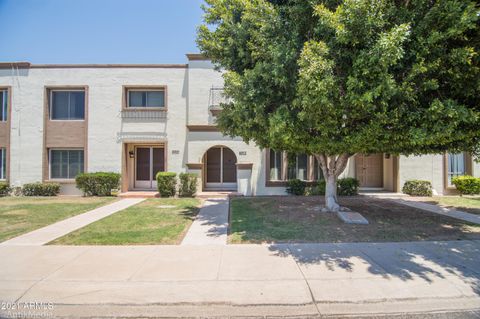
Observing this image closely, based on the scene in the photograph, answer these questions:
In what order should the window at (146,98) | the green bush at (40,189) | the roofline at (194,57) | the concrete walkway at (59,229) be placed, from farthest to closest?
the window at (146,98)
the roofline at (194,57)
the green bush at (40,189)
the concrete walkway at (59,229)

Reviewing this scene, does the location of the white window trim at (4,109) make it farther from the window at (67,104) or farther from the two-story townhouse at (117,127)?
the window at (67,104)

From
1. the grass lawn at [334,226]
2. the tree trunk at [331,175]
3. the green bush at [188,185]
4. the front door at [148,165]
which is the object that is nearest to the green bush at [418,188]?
the grass lawn at [334,226]

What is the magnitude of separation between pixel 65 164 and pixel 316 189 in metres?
14.1

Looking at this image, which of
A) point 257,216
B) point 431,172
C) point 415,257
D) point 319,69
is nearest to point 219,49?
point 319,69

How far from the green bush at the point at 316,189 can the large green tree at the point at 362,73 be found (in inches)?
244

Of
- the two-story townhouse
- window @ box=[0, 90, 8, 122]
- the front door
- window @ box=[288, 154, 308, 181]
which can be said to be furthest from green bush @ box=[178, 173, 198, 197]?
window @ box=[0, 90, 8, 122]

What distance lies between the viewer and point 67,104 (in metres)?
14.6

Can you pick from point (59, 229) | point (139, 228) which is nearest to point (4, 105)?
point (59, 229)

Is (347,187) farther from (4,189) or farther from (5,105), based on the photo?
(5,105)

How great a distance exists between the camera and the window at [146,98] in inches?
578

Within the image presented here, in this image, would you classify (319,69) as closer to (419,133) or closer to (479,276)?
(419,133)

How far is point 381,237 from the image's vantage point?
640 cm

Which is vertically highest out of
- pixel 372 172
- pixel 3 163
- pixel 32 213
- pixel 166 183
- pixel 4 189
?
pixel 3 163

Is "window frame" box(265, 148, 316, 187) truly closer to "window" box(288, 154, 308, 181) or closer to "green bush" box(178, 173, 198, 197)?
"window" box(288, 154, 308, 181)
